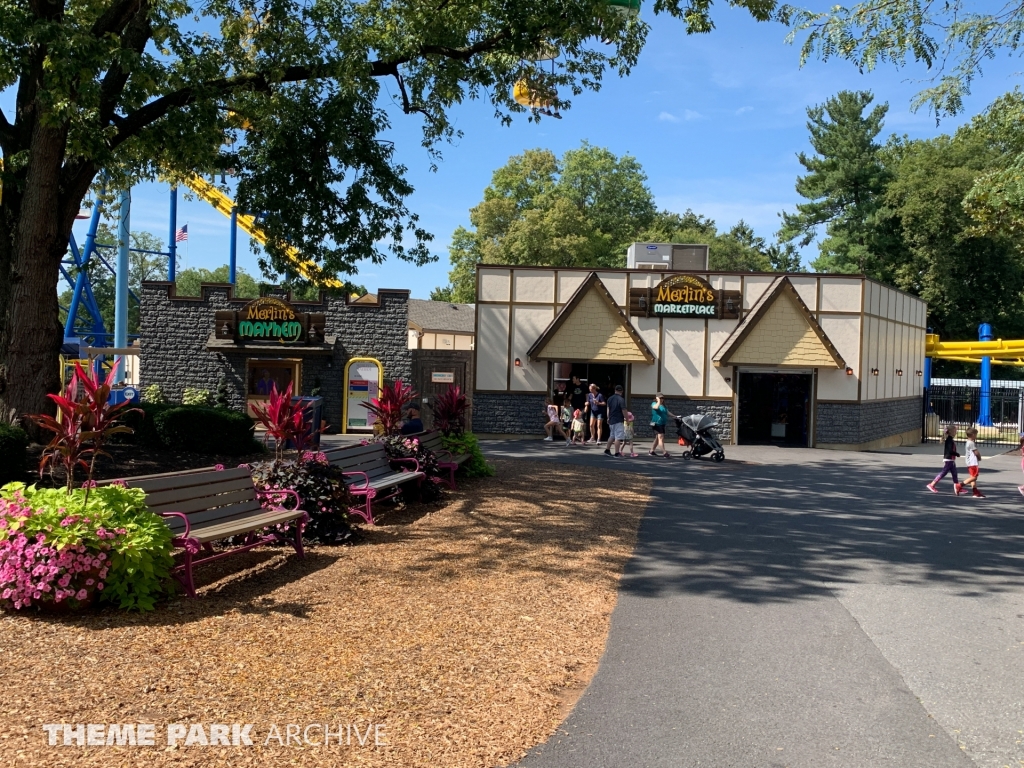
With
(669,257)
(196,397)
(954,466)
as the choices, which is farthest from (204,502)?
(669,257)

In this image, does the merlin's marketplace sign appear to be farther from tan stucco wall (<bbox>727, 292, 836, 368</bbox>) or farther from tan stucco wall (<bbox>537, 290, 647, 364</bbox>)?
tan stucco wall (<bbox>727, 292, 836, 368</bbox>)

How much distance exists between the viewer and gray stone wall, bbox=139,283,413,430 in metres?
26.8

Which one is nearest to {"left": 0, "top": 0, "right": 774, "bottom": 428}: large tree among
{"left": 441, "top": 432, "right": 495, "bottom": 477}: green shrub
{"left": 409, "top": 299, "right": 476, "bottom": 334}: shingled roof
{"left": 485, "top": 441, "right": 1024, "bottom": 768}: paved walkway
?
{"left": 441, "top": 432, "right": 495, "bottom": 477}: green shrub

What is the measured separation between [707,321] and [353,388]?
10966mm

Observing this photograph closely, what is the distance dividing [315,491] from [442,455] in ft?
16.1

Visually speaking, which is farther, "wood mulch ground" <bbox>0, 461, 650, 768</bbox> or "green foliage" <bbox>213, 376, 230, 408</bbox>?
"green foliage" <bbox>213, 376, 230, 408</bbox>

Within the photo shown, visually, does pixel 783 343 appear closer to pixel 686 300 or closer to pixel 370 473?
pixel 686 300

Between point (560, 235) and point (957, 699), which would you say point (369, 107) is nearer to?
point (957, 699)

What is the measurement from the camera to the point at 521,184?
2164 inches

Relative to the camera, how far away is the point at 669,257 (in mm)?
28422

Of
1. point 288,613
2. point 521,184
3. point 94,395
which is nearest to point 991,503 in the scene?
point 288,613

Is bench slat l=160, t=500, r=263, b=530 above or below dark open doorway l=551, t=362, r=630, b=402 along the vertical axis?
below

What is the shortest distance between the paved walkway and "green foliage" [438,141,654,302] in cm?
3876

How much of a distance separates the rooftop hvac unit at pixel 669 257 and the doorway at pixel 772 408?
13.0ft
